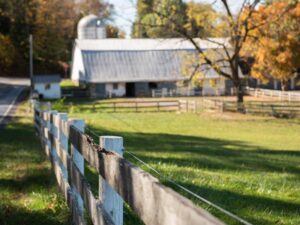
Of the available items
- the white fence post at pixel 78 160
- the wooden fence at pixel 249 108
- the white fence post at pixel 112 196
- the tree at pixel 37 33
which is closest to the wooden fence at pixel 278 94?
the wooden fence at pixel 249 108

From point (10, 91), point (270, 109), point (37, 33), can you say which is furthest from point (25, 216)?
point (37, 33)

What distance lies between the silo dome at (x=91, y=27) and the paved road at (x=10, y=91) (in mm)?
11431

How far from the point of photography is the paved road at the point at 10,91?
4545 cm

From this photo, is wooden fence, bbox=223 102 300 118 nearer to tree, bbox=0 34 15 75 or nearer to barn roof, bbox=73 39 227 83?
barn roof, bbox=73 39 227 83

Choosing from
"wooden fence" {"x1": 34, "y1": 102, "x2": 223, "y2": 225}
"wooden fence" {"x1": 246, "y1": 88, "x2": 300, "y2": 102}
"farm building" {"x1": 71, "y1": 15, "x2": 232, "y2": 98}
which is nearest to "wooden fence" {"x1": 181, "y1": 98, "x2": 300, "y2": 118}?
"wooden fence" {"x1": 246, "y1": 88, "x2": 300, "y2": 102}

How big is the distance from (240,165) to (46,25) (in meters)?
74.1

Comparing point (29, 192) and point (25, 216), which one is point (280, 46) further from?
point (25, 216)

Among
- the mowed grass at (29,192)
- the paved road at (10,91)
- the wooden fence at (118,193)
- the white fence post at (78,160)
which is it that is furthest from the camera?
the paved road at (10,91)

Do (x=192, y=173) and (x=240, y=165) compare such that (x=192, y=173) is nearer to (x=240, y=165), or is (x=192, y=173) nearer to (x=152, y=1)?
(x=240, y=165)

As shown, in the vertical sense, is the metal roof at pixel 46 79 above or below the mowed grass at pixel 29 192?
above

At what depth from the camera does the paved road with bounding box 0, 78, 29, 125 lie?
1789 inches

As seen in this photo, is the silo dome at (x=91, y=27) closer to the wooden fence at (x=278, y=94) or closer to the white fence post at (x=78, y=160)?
the wooden fence at (x=278, y=94)

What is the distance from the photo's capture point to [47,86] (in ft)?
188

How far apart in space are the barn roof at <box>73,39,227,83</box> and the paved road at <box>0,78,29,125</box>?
8398 mm
